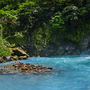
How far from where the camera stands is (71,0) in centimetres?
1642

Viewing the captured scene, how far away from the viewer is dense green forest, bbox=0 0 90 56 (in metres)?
16.0

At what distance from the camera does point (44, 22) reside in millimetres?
17094

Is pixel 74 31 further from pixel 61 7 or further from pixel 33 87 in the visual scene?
pixel 33 87

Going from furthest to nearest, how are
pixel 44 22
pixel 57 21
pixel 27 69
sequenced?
pixel 44 22
pixel 57 21
pixel 27 69

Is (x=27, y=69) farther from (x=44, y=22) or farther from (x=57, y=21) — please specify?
(x=44, y=22)

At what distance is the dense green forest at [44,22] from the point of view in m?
16.0

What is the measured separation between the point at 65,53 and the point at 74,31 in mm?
3071

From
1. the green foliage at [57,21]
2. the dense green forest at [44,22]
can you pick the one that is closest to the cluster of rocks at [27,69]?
the dense green forest at [44,22]

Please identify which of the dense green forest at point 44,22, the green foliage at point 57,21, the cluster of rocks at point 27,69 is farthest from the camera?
the dense green forest at point 44,22

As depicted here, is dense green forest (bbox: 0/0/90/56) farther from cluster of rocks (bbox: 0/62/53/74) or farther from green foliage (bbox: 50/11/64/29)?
cluster of rocks (bbox: 0/62/53/74)

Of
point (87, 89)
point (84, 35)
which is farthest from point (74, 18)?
point (87, 89)

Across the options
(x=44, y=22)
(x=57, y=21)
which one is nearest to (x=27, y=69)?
(x=57, y=21)

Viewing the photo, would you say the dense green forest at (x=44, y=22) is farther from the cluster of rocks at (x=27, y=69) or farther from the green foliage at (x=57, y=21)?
the cluster of rocks at (x=27, y=69)

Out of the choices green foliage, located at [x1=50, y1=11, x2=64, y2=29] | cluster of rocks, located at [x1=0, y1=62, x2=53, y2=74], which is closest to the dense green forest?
green foliage, located at [x1=50, y1=11, x2=64, y2=29]
